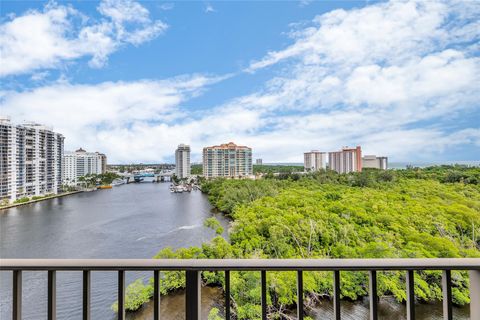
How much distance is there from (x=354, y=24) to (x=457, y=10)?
154 centimetres

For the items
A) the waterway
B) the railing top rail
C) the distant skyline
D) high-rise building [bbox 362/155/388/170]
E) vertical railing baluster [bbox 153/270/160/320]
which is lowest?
the waterway

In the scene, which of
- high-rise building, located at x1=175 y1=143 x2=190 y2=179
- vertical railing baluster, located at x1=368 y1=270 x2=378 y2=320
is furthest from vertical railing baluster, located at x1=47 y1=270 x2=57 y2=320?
high-rise building, located at x1=175 y1=143 x2=190 y2=179

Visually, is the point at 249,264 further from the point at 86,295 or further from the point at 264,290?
the point at 86,295

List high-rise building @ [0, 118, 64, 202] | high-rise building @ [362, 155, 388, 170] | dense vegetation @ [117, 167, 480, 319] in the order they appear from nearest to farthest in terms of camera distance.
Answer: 1. dense vegetation @ [117, 167, 480, 319]
2. high-rise building @ [0, 118, 64, 202]
3. high-rise building @ [362, 155, 388, 170]

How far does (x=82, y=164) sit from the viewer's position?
16.1 meters

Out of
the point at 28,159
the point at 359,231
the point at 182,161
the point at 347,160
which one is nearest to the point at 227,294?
the point at 359,231

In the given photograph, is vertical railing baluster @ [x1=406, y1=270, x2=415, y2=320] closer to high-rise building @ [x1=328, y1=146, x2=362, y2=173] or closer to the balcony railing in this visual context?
the balcony railing

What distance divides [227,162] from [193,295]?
2009 cm

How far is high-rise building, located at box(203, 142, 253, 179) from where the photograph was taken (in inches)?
805

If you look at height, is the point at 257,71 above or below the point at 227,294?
above

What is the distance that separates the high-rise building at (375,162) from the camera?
14.6m

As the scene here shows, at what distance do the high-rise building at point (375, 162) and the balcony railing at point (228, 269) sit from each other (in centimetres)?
1527

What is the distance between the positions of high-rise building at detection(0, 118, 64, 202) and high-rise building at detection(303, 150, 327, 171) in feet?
50.9

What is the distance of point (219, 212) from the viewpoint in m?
14.7
